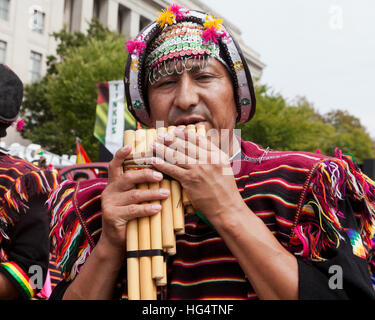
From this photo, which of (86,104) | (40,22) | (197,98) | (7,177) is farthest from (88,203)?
(40,22)

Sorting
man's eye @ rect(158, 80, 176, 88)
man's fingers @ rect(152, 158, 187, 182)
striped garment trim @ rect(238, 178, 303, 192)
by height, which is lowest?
striped garment trim @ rect(238, 178, 303, 192)

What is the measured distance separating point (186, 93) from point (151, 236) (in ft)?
2.17

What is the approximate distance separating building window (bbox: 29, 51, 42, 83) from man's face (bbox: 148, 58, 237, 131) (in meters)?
26.1

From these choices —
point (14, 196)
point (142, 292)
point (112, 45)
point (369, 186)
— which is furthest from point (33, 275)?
point (112, 45)

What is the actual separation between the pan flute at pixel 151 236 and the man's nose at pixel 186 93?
0.65 feet

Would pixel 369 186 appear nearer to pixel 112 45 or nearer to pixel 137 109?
pixel 137 109

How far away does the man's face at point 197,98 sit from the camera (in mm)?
1753

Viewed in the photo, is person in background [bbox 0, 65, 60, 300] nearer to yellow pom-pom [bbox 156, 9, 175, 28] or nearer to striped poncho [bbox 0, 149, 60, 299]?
striped poncho [bbox 0, 149, 60, 299]

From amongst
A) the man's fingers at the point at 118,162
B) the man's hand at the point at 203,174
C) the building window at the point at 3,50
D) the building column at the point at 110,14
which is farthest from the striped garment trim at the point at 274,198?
the building column at the point at 110,14

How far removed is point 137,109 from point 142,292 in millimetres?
994

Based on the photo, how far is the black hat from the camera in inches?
105

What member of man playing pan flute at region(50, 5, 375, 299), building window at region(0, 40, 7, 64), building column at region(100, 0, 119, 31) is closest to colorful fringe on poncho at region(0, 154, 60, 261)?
man playing pan flute at region(50, 5, 375, 299)

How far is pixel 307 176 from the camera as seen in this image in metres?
1.52

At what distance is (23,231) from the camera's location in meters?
2.45
